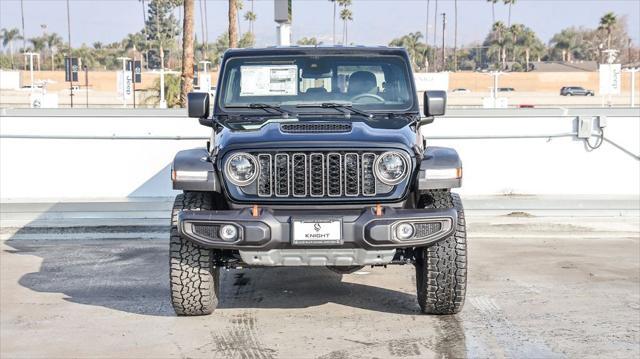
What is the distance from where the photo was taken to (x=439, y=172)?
672cm

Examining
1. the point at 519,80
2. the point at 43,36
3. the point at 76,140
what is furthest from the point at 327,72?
the point at 43,36

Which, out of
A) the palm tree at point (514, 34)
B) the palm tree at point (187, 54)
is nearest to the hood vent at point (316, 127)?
the palm tree at point (187, 54)

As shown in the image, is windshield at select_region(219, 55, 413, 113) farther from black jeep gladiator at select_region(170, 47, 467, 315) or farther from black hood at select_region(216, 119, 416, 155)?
black hood at select_region(216, 119, 416, 155)

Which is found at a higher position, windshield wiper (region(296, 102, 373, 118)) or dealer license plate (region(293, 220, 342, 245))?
windshield wiper (region(296, 102, 373, 118))

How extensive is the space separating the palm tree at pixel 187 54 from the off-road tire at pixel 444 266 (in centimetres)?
1924

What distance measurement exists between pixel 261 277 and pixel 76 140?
5.74m

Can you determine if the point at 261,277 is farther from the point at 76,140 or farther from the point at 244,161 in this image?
the point at 76,140

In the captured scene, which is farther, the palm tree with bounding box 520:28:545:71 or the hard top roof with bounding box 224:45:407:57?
the palm tree with bounding box 520:28:545:71

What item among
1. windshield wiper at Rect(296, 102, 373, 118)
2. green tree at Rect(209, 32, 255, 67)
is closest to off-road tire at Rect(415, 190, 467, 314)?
windshield wiper at Rect(296, 102, 373, 118)

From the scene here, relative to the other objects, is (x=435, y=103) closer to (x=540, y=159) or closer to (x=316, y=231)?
(x=316, y=231)

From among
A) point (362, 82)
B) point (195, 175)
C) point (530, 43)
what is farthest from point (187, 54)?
point (530, 43)

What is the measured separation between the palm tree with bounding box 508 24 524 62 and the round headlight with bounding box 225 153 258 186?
10790cm

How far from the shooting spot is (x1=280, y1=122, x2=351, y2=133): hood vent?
6922mm

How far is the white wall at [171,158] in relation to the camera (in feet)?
44.5
